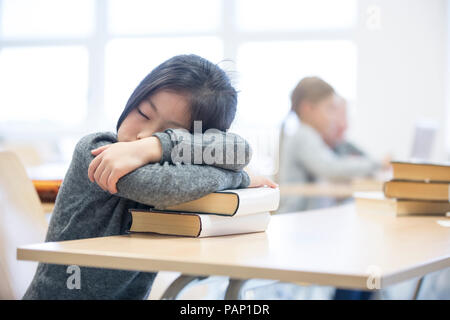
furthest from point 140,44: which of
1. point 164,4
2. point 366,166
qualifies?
point 366,166

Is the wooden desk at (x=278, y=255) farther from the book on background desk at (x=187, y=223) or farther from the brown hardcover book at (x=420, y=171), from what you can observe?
the brown hardcover book at (x=420, y=171)

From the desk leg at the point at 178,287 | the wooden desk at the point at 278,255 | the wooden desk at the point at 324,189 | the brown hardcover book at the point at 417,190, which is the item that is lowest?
the wooden desk at the point at 324,189

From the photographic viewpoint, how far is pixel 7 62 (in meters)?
7.74

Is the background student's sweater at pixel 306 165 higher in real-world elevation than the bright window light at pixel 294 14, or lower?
lower

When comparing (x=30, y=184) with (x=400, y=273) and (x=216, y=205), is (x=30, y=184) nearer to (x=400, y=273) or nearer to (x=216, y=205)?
(x=216, y=205)

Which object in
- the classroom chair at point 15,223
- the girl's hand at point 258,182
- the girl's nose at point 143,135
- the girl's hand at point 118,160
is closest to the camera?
the girl's hand at point 118,160

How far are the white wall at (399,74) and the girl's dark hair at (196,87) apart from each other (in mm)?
5515

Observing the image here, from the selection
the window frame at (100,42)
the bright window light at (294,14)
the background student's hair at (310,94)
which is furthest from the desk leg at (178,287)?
the bright window light at (294,14)

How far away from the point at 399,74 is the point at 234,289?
5750 millimetres

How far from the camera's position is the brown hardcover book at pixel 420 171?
1.65 m

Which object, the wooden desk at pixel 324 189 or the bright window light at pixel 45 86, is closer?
the wooden desk at pixel 324 189

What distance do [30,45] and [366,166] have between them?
527 centimetres
